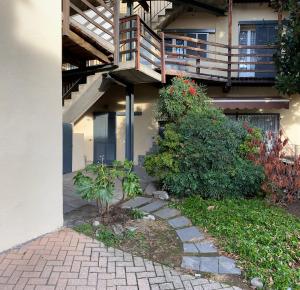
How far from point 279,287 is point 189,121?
4.39 metres

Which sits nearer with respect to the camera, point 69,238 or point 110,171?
point 69,238

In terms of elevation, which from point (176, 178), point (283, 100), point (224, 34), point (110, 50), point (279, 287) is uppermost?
point (224, 34)

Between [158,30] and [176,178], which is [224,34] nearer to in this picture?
[158,30]

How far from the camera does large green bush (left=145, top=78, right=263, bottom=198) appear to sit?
6.54m

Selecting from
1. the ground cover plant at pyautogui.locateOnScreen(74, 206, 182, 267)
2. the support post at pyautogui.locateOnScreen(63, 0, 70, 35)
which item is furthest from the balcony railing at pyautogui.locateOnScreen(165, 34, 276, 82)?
the ground cover plant at pyautogui.locateOnScreen(74, 206, 182, 267)

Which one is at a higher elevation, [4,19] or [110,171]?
[4,19]

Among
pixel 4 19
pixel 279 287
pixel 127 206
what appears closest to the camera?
pixel 279 287

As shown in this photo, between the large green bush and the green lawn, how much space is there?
34cm

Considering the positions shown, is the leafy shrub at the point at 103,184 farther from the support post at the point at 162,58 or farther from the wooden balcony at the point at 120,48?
the support post at the point at 162,58

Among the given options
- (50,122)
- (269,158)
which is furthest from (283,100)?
(50,122)

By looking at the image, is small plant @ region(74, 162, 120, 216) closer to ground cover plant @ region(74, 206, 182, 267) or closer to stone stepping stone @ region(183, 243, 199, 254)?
ground cover plant @ region(74, 206, 182, 267)

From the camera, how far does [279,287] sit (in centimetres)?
329

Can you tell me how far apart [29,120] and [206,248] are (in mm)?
3123

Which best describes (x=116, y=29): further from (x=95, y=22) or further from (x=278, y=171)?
(x=278, y=171)
